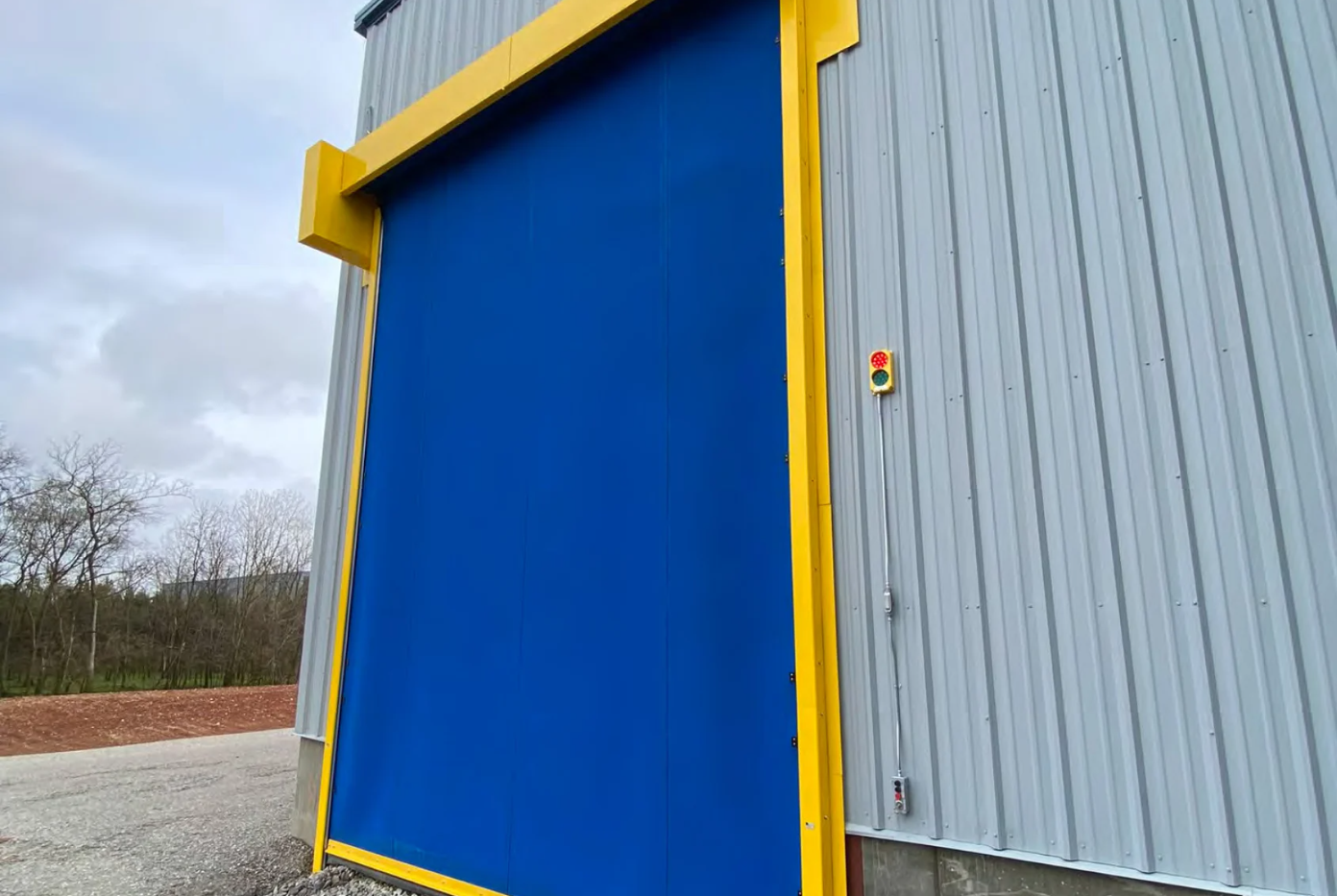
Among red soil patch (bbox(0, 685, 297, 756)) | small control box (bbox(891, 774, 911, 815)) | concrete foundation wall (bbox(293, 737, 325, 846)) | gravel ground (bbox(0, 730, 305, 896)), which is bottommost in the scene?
red soil patch (bbox(0, 685, 297, 756))

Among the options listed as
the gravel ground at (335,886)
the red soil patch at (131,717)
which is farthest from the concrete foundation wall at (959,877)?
the red soil patch at (131,717)

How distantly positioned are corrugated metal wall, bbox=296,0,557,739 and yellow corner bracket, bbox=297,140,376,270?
264mm

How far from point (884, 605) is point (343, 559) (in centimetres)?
378

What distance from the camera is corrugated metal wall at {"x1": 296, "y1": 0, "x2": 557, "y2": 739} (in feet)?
16.3

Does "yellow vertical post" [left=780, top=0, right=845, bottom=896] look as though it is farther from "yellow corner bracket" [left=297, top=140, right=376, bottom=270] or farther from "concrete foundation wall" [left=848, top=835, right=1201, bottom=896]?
"yellow corner bracket" [left=297, top=140, right=376, bottom=270]

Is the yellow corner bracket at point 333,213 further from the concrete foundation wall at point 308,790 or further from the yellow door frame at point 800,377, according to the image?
the concrete foundation wall at point 308,790

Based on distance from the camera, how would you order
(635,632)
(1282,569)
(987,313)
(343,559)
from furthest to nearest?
1. (343,559)
2. (635,632)
3. (987,313)
4. (1282,569)

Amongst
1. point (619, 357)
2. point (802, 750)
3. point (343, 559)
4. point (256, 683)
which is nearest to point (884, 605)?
point (802, 750)

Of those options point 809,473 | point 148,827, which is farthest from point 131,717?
point 809,473

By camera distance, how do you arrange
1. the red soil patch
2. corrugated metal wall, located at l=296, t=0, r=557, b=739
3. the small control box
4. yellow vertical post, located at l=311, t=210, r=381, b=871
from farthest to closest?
the red soil patch < corrugated metal wall, located at l=296, t=0, r=557, b=739 < yellow vertical post, located at l=311, t=210, r=381, b=871 < the small control box

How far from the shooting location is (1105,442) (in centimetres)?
239

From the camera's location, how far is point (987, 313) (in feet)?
8.86

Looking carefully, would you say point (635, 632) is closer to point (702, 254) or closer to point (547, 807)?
point (547, 807)

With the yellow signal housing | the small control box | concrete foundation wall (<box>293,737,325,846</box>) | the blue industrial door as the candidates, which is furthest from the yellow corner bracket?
the small control box
